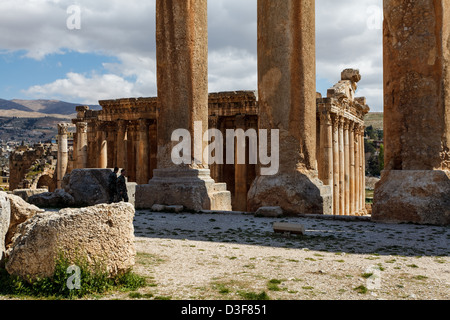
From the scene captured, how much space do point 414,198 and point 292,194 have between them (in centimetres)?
263

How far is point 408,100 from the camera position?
8.87m

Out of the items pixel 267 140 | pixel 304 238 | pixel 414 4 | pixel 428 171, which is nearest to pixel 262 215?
pixel 267 140

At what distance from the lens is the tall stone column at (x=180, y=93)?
36.2 ft

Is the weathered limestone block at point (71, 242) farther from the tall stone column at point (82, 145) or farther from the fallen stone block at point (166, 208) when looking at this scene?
the tall stone column at point (82, 145)

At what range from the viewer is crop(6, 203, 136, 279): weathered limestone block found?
12.7ft

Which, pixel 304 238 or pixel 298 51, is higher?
pixel 298 51

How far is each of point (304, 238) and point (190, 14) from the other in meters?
7.09

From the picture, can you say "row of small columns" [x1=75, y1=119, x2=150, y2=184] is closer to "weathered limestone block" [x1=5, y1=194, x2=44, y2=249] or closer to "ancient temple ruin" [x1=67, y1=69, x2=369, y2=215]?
"ancient temple ruin" [x1=67, y1=69, x2=369, y2=215]

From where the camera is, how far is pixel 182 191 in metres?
10.6

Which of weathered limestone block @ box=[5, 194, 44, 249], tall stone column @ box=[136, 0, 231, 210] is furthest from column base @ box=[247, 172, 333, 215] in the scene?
weathered limestone block @ box=[5, 194, 44, 249]

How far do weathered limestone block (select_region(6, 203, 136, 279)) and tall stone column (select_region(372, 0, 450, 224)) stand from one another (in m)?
6.21

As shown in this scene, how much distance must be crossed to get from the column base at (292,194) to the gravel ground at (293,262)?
5.17 feet

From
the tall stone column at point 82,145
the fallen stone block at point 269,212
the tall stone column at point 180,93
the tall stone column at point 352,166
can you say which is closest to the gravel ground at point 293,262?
the fallen stone block at point 269,212
